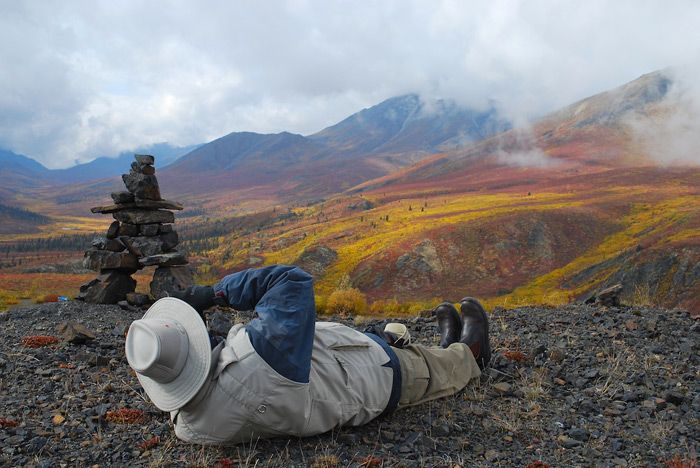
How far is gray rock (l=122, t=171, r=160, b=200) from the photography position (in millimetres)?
12203

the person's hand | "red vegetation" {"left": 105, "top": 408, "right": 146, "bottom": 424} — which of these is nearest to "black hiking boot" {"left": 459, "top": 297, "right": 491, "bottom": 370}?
the person's hand

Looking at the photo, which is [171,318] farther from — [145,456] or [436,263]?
[436,263]

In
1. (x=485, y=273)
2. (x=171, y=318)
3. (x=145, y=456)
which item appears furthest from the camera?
(x=485, y=273)

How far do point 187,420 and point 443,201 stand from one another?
162ft

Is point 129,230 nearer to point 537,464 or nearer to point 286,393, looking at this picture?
point 286,393

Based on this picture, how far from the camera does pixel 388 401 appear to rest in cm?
429

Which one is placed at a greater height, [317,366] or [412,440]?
[317,366]

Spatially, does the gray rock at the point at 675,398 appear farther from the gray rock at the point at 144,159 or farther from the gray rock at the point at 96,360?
the gray rock at the point at 144,159

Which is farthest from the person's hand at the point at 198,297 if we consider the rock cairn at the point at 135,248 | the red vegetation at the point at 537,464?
the rock cairn at the point at 135,248

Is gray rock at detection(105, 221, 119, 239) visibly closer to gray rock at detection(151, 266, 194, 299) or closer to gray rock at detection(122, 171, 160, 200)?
gray rock at detection(122, 171, 160, 200)

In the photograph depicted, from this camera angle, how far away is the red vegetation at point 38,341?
672cm

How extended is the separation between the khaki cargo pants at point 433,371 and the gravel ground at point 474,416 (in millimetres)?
116

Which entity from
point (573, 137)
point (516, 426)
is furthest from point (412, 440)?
point (573, 137)

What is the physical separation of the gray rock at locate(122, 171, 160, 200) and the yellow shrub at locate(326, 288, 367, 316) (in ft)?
16.8
